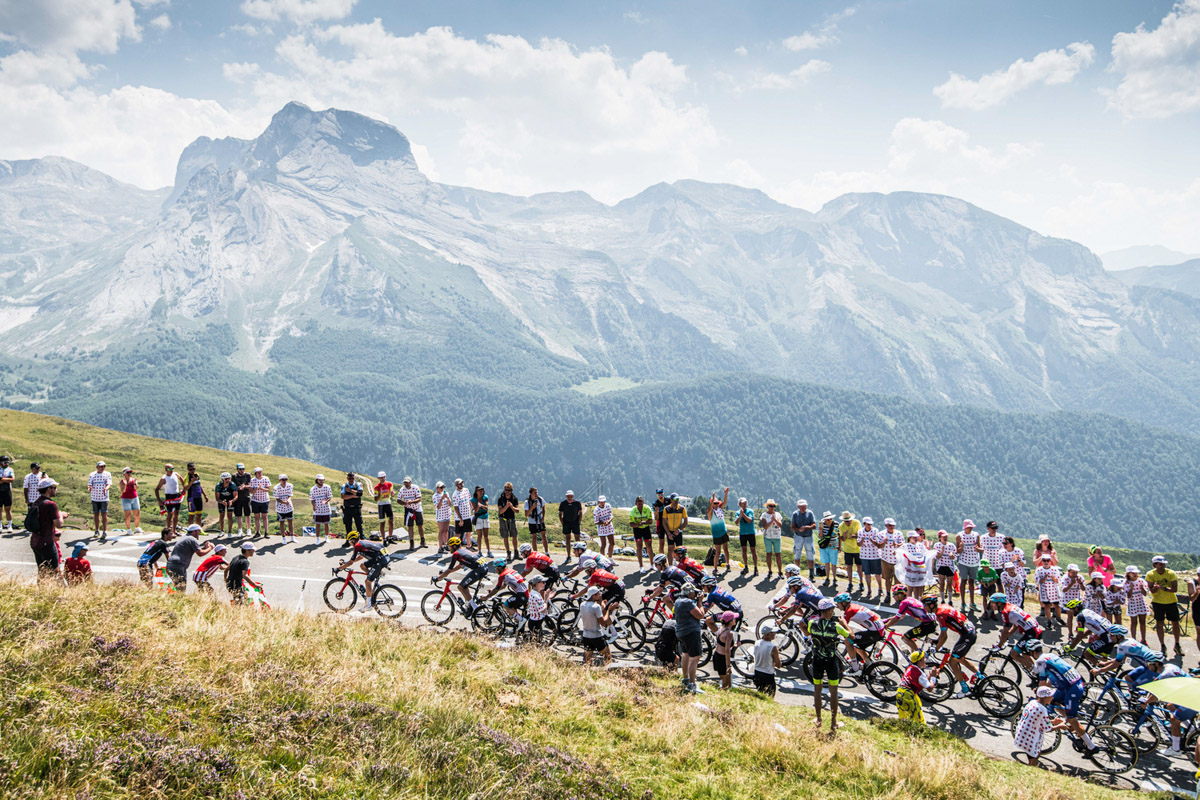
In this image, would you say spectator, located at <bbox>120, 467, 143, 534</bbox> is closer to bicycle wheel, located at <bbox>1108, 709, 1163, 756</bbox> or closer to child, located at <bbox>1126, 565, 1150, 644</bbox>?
bicycle wheel, located at <bbox>1108, 709, 1163, 756</bbox>

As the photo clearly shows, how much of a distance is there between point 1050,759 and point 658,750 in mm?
8224

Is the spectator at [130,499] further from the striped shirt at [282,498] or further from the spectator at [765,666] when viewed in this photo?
the spectator at [765,666]

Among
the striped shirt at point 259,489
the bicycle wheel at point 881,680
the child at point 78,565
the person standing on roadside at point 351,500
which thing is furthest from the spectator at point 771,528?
the child at point 78,565

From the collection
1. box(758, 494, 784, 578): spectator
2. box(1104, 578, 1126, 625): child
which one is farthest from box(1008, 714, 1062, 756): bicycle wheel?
box(758, 494, 784, 578): spectator

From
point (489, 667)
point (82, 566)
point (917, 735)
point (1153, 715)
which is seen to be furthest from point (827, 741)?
point (82, 566)

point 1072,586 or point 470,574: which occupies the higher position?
point 470,574

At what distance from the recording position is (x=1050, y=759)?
12.7 metres

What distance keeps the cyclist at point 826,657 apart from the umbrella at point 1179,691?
5.28m

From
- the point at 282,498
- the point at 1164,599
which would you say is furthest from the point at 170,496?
the point at 1164,599

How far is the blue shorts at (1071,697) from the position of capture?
12.6m

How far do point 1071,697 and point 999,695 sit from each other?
6.59 ft

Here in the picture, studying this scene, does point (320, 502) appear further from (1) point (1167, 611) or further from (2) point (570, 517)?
(1) point (1167, 611)

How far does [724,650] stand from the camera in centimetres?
1441

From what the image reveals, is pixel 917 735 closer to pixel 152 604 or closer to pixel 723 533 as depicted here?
pixel 723 533
